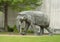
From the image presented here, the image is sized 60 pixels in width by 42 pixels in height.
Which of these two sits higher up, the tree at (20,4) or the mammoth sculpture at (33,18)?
the tree at (20,4)

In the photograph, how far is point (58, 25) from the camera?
30094mm

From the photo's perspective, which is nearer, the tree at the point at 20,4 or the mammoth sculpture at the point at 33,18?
the mammoth sculpture at the point at 33,18

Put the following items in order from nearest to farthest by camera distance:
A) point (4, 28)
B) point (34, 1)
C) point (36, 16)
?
point (36, 16)
point (34, 1)
point (4, 28)

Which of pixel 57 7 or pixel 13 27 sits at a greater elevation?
pixel 57 7

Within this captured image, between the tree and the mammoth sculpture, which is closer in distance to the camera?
the mammoth sculpture

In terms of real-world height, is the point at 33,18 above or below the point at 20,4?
below

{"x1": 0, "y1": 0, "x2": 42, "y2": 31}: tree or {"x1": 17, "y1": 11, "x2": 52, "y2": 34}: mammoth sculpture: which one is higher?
{"x1": 0, "y1": 0, "x2": 42, "y2": 31}: tree

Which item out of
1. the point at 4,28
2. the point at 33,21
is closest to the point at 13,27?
the point at 4,28

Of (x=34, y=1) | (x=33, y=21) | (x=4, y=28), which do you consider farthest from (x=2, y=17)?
(x=33, y=21)

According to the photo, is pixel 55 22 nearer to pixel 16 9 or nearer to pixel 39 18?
pixel 16 9

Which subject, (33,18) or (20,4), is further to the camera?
(20,4)

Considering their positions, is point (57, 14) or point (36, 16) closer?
point (36, 16)

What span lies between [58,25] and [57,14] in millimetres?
1054

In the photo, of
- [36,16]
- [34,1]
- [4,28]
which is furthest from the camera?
[4,28]
